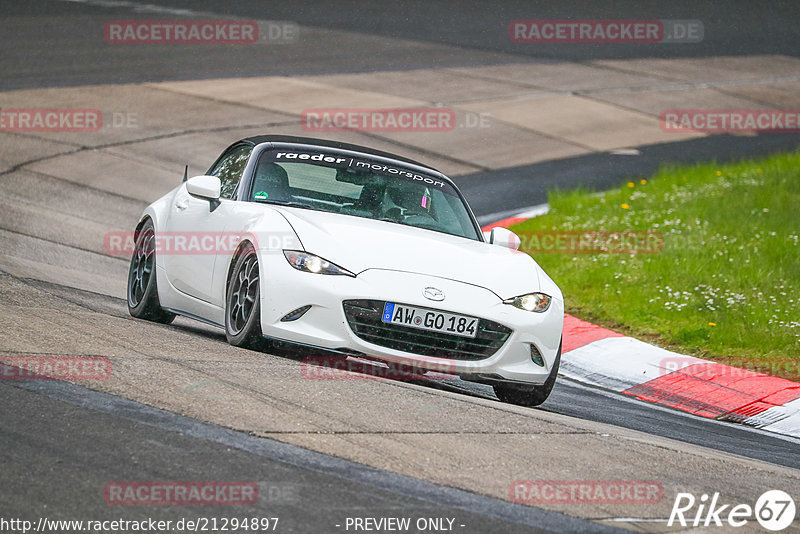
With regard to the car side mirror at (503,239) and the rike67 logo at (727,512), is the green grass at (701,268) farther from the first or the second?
the rike67 logo at (727,512)

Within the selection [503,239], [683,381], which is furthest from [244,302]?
[683,381]

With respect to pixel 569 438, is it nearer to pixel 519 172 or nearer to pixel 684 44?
pixel 519 172

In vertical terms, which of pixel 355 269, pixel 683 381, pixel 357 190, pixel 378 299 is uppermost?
pixel 357 190

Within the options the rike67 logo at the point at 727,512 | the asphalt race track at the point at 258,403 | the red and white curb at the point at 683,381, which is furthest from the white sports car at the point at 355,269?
the rike67 logo at the point at 727,512

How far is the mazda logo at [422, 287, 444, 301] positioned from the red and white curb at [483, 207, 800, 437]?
2560 mm

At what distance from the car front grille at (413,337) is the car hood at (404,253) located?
9.2 inches

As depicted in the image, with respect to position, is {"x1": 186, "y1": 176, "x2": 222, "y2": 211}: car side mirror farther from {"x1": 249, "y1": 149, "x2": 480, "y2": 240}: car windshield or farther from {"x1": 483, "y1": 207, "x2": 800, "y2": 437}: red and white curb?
{"x1": 483, "y1": 207, "x2": 800, "y2": 437}: red and white curb

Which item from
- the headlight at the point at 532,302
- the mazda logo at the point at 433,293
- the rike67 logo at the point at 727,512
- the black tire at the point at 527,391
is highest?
the mazda logo at the point at 433,293

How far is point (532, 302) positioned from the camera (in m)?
7.52

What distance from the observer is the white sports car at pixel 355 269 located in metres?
7.12

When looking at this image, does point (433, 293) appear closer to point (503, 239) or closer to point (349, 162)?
point (503, 239)

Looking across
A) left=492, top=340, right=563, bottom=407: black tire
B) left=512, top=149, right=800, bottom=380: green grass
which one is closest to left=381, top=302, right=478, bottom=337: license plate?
left=492, top=340, right=563, bottom=407: black tire

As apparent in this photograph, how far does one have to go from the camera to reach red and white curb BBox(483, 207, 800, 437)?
8758 mm

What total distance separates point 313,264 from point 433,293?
71 cm
